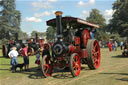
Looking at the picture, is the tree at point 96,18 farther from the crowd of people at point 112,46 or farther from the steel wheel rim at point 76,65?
the steel wheel rim at point 76,65

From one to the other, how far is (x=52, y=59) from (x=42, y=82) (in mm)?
1285

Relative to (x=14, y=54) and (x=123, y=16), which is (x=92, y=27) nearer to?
(x=14, y=54)


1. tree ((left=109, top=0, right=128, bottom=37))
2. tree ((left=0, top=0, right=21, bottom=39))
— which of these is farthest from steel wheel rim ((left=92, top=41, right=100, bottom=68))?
tree ((left=0, top=0, right=21, bottom=39))

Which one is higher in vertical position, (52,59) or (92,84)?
(52,59)

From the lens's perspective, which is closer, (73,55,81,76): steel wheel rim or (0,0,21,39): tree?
(73,55,81,76): steel wheel rim

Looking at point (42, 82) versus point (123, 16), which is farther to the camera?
point (123, 16)

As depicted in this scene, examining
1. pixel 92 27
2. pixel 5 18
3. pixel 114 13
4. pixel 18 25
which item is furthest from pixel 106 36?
pixel 92 27

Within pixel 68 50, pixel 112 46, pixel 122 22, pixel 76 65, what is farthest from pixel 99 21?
pixel 76 65

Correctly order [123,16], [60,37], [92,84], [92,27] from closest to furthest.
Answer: [92,84] < [60,37] < [92,27] < [123,16]

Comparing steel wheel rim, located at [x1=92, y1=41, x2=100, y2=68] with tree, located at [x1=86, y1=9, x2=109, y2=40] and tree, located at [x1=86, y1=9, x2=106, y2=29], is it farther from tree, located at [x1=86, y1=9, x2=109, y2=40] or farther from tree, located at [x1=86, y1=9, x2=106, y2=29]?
tree, located at [x1=86, y1=9, x2=106, y2=29]

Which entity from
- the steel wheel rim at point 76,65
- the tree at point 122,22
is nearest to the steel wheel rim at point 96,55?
the steel wheel rim at point 76,65

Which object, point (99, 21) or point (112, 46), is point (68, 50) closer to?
point (112, 46)

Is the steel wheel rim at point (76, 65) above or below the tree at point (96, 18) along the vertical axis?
below

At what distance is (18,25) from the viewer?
45.7 metres
